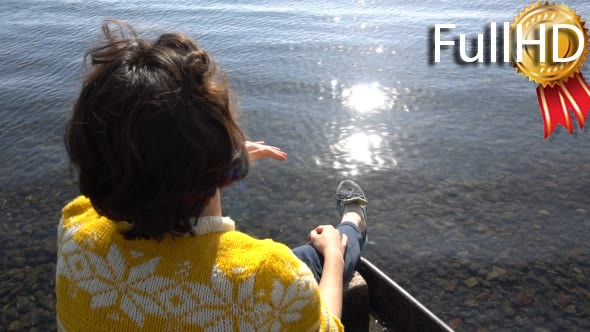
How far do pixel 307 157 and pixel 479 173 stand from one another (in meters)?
1.58

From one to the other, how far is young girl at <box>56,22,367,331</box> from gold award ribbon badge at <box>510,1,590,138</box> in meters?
5.06

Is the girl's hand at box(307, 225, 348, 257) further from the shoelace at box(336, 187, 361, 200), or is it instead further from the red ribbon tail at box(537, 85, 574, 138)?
the red ribbon tail at box(537, 85, 574, 138)

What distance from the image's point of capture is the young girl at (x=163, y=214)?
171 centimetres

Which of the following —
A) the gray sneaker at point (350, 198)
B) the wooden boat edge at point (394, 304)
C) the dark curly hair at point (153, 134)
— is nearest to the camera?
the dark curly hair at point (153, 134)

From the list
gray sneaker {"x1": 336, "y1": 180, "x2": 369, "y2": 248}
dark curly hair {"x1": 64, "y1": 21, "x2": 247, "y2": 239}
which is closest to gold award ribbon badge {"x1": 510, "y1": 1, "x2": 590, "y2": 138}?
gray sneaker {"x1": 336, "y1": 180, "x2": 369, "y2": 248}

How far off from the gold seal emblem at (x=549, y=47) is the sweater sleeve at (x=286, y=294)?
564 centimetres

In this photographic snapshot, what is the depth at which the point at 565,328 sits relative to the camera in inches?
143

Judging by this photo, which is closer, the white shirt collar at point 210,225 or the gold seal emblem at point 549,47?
the white shirt collar at point 210,225

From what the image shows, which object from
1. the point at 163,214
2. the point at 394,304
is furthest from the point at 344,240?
the point at 163,214

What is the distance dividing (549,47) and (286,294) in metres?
5.82

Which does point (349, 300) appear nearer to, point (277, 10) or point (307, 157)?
point (307, 157)

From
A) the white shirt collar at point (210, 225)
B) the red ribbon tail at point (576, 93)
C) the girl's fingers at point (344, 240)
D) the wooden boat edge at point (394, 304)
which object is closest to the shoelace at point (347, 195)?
the wooden boat edge at point (394, 304)

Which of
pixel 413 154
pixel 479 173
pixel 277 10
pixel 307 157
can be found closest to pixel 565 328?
pixel 479 173

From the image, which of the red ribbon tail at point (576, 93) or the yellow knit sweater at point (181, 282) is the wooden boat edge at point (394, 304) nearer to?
the yellow knit sweater at point (181, 282)
